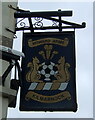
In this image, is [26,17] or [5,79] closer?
[5,79]

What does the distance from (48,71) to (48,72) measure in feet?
0.07

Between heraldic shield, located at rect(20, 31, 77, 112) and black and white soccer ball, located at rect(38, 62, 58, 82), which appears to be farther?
black and white soccer ball, located at rect(38, 62, 58, 82)

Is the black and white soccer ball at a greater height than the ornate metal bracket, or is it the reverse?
the ornate metal bracket

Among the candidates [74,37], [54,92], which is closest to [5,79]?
[54,92]

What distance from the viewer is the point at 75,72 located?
6.68m

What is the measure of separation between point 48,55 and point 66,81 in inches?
21.8

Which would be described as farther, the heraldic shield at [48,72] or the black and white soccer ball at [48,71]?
the black and white soccer ball at [48,71]

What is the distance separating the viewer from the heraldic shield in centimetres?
651

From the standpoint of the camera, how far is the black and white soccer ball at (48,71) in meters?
6.71

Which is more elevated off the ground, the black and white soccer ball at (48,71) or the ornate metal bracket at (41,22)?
the ornate metal bracket at (41,22)

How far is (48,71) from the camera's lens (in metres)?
6.76

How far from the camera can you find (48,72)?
6746mm

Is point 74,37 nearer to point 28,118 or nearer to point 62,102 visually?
point 62,102

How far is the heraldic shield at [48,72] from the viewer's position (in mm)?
6508
